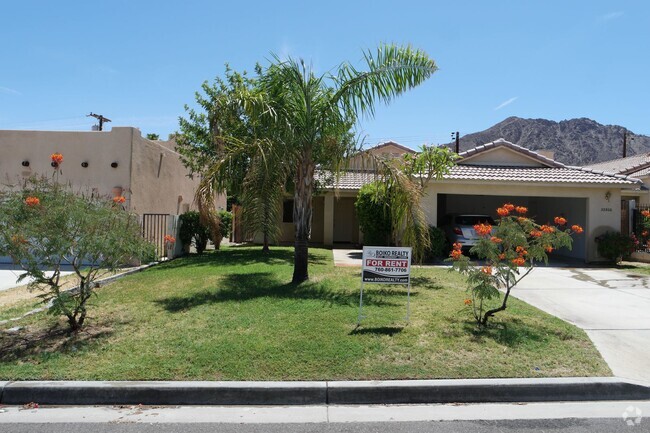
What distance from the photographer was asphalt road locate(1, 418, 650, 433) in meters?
4.63

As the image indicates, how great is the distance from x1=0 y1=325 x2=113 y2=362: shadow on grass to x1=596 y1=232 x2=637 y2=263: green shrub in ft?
49.0

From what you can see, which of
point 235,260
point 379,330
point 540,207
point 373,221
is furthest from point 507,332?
point 540,207

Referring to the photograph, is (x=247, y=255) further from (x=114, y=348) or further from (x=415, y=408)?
(x=415, y=408)

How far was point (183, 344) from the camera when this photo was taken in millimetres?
6578

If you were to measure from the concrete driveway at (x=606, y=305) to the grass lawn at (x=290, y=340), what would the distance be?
37cm

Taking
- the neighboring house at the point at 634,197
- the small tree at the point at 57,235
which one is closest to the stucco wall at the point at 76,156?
the small tree at the point at 57,235

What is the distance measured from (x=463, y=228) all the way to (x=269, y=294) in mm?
9639

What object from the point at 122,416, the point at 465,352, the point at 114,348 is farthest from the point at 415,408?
the point at 114,348

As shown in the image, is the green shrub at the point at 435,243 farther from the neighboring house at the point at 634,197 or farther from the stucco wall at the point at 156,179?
the stucco wall at the point at 156,179

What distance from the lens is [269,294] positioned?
367 inches

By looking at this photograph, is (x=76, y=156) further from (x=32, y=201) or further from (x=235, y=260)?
(x=32, y=201)

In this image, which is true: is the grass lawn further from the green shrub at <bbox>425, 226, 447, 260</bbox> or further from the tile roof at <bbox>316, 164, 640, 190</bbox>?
the tile roof at <bbox>316, 164, 640, 190</bbox>

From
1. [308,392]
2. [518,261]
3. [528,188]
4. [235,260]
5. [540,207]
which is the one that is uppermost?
[528,188]

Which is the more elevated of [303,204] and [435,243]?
[303,204]
